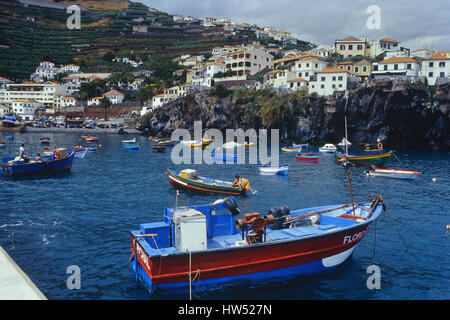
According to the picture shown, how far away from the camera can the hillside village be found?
232 feet


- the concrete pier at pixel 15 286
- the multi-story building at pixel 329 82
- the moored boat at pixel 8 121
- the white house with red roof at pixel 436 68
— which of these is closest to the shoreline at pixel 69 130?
the moored boat at pixel 8 121

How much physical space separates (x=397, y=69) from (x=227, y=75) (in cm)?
4578

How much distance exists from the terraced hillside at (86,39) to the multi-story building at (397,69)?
9341 cm

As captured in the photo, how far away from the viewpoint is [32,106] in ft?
389

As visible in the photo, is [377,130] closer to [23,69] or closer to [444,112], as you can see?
[444,112]

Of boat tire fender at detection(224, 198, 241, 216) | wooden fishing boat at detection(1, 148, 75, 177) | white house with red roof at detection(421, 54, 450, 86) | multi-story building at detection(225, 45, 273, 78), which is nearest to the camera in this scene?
boat tire fender at detection(224, 198, 241, 216)

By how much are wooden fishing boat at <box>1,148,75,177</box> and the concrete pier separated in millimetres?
24426

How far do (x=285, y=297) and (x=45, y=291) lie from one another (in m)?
8.08
